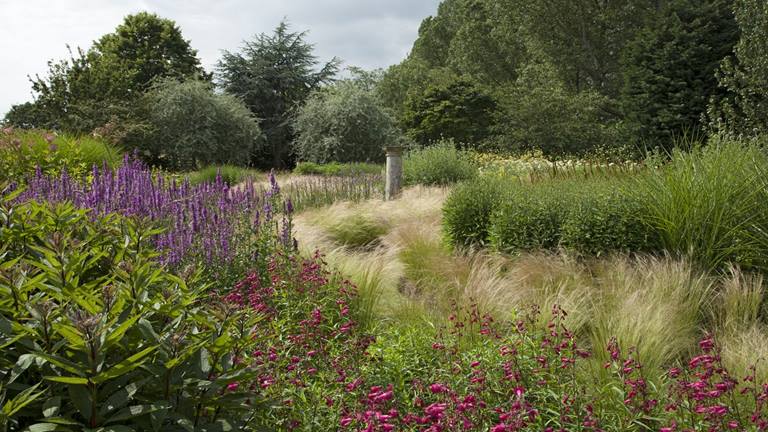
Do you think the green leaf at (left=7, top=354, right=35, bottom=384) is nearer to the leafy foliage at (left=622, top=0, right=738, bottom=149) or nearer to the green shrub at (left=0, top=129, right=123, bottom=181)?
the green shrub at (left=0, top=129, right=123, bottom=181)

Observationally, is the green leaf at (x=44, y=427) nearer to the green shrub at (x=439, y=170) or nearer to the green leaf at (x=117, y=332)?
the green leaf at (x=117, y=332)

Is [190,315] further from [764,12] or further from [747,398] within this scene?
[764,12]

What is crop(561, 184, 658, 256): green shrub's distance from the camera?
17.2ft

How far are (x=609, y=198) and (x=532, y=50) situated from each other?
79.0 ft

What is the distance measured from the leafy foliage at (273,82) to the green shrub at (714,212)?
1895 centimetres

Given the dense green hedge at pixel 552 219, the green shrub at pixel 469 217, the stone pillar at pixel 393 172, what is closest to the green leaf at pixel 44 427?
the dense green hedge at pixel 552 219

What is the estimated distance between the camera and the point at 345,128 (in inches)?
798

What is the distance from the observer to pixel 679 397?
7.03 ft

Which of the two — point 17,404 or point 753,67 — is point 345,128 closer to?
point 753,67

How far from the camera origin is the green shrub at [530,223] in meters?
5.59

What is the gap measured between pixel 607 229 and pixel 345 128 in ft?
51.4

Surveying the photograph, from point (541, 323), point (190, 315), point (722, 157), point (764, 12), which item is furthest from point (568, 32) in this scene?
point (190, 315)

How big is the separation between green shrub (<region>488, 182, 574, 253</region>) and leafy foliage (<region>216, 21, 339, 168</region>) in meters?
18.1

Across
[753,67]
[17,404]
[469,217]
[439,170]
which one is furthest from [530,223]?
[753,67]
